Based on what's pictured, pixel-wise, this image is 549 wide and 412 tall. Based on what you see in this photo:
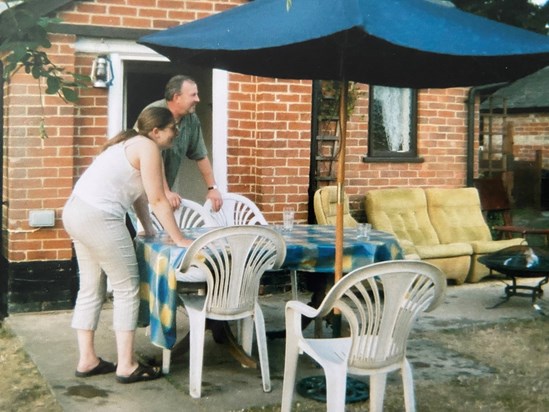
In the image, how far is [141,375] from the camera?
4785mm

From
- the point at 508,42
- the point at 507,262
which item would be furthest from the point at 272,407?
the point at 507,262

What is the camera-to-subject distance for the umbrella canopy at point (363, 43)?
11.9 ft

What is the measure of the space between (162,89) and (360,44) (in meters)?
6.05

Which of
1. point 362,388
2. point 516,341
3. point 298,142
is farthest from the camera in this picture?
point 298,142

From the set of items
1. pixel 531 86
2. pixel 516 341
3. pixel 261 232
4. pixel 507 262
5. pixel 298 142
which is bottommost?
pixel 516 341

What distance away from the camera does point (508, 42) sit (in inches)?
155

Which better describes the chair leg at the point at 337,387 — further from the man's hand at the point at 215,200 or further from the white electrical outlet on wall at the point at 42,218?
the white electrical outlet on wall at the point at 42,218

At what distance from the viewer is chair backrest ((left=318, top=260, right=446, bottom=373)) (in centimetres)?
355

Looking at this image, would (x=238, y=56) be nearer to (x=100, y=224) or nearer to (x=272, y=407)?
(x=100, y=224)

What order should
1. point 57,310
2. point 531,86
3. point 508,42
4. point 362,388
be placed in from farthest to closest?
1. point 531,86
2. point 57,310
3. point 362,388
4. point 508,42

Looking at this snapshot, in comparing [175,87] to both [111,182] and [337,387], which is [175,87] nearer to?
[111,182]

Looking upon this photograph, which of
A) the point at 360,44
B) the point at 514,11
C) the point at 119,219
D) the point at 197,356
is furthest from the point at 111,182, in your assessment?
the point at 514,11

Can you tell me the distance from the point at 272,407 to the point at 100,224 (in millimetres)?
1461

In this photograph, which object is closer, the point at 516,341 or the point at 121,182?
the point at 121,182
